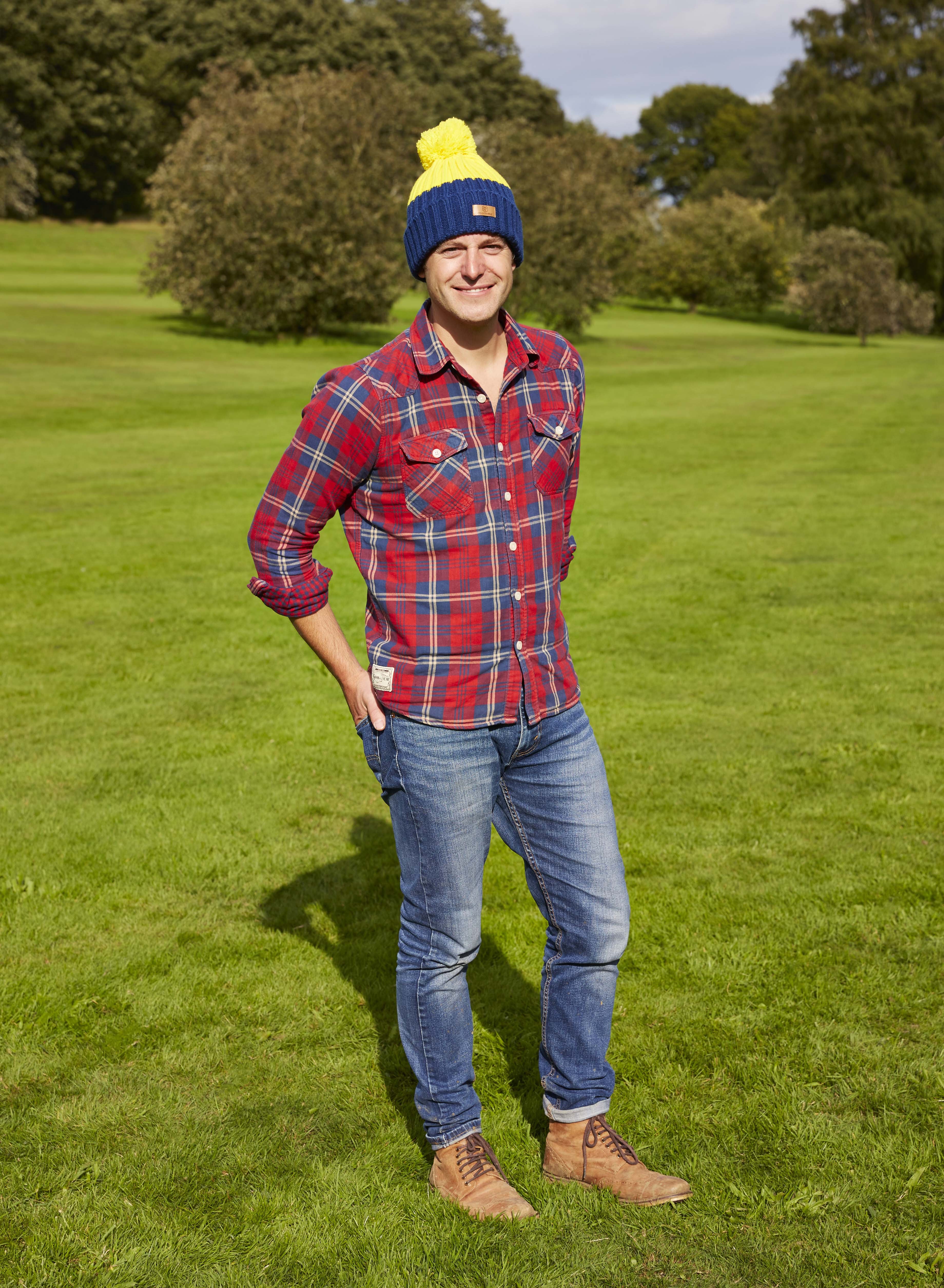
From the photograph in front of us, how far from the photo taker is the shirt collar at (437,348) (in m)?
3.14

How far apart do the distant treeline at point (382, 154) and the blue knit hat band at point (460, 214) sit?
124ft

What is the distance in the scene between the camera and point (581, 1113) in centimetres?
356

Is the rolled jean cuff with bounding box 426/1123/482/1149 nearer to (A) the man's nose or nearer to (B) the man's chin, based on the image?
(B) the man's chin

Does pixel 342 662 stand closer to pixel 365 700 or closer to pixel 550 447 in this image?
pixel 365 700

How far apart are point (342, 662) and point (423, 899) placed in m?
0.69

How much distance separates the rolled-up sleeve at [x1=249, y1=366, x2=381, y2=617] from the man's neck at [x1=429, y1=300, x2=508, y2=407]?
247 mm

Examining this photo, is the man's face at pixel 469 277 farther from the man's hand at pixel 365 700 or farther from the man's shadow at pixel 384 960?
the man's shadow at pixel 384 960

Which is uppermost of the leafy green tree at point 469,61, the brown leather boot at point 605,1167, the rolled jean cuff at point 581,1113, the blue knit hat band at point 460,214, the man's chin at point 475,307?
the leafy green tree at point 469,61

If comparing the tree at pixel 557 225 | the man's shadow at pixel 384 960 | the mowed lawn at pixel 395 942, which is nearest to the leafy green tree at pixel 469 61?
the tree at pixel 557 225

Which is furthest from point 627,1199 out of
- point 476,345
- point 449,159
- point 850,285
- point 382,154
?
point 850,285

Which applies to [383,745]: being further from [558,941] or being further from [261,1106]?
[261,1106]

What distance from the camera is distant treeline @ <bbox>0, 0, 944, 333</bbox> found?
39906 millimetres

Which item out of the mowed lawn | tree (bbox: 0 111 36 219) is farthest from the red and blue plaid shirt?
tree (bbox: 0 111 36 219)

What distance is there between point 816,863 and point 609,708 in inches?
112
